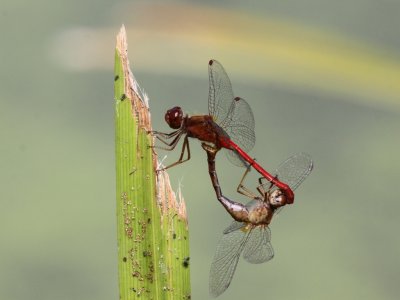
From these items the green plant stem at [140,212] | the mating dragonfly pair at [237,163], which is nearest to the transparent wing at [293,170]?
the mating dragonfly pair at [237,163]

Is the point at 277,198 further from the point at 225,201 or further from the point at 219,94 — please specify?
the point at 219,94

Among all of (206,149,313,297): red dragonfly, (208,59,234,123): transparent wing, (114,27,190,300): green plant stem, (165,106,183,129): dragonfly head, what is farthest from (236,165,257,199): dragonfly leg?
(114,27,190,300): green plant stem

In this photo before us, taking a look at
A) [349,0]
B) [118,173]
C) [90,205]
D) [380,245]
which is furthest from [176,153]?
[349,0]

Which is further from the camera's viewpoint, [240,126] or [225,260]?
[240,126]

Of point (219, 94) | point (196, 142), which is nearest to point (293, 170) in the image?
point (219, 94)

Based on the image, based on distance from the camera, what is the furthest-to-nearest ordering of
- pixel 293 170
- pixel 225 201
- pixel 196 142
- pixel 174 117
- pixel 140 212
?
1. pixel 196 142
2. pixel 293 170
3. pixel 225 201
4. pixel 174 117
5. pixel 140 212

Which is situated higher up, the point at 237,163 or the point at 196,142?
the point at 196,142

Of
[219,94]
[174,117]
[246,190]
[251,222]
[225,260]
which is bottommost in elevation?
[225,260]

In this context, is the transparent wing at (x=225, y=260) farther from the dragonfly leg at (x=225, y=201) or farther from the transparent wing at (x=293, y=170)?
the transparent wing at (x=293, y=170)
